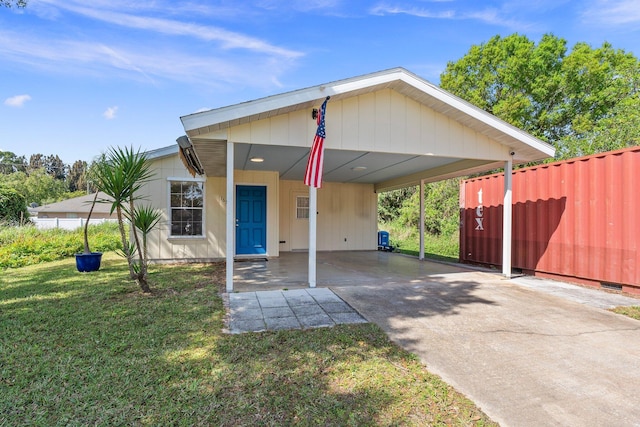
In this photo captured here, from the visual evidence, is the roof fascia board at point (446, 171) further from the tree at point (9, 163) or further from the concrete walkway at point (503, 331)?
the tree at point (9, 163)

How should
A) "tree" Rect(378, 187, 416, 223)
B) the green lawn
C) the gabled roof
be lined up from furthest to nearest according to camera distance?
"tree" Rect(378, 187, 416, 223) < the gabled roof < the green lawn

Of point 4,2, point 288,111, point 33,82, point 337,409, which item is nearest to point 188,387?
point 337,409

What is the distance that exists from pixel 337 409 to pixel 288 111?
14.1 ft

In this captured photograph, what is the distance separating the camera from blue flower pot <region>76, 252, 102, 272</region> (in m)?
6.81

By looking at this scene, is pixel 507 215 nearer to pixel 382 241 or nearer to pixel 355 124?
pixel 355 124

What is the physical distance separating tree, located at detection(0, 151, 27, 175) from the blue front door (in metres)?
60.4

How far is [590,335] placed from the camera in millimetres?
3451

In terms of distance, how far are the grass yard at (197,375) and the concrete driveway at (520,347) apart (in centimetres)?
30

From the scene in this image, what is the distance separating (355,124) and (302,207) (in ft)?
19.0

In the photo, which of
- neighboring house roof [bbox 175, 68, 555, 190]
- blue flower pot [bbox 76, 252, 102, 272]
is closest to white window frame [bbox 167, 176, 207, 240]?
neighboring house roof [bbox 175, 68, 555, 190]

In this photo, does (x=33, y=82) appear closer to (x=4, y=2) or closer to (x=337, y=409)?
(x=4, y=2)

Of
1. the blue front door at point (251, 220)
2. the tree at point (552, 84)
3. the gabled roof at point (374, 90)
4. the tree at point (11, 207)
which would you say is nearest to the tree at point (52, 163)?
the tree at point (11, 207)

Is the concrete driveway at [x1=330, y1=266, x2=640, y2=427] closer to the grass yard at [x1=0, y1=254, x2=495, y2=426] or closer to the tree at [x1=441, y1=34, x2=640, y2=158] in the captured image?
the grass yard at [x1=0, y1=254, x2=495, y2=426]

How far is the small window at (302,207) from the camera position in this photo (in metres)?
10.9
